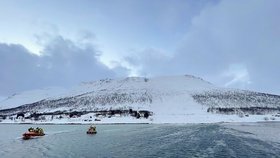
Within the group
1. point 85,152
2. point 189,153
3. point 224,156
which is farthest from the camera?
point 85,152

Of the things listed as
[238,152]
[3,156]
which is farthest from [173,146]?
[3,156]

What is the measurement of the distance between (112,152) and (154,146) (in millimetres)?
9020

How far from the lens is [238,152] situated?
5075 cm

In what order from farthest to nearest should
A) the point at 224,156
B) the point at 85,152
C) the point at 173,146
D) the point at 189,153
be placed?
1. the point at 173,146
2. the point at 85,152
3. the point at 189,153
4. the point at 224,156

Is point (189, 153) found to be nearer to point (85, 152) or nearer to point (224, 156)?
point (224, 156)

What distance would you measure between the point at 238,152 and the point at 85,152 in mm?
22841

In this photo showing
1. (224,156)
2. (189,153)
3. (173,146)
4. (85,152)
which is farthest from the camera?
(173,146)

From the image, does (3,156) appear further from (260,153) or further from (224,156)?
(260,153)

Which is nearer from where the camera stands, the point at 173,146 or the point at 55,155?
the point at 55,155

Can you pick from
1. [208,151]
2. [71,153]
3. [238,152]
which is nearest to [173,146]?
[208,151]

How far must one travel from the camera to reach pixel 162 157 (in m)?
47.0

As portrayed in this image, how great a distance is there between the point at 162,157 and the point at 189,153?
5.24m

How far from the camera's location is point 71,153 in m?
53.2

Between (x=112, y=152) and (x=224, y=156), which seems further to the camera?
(x=112, y=152)
